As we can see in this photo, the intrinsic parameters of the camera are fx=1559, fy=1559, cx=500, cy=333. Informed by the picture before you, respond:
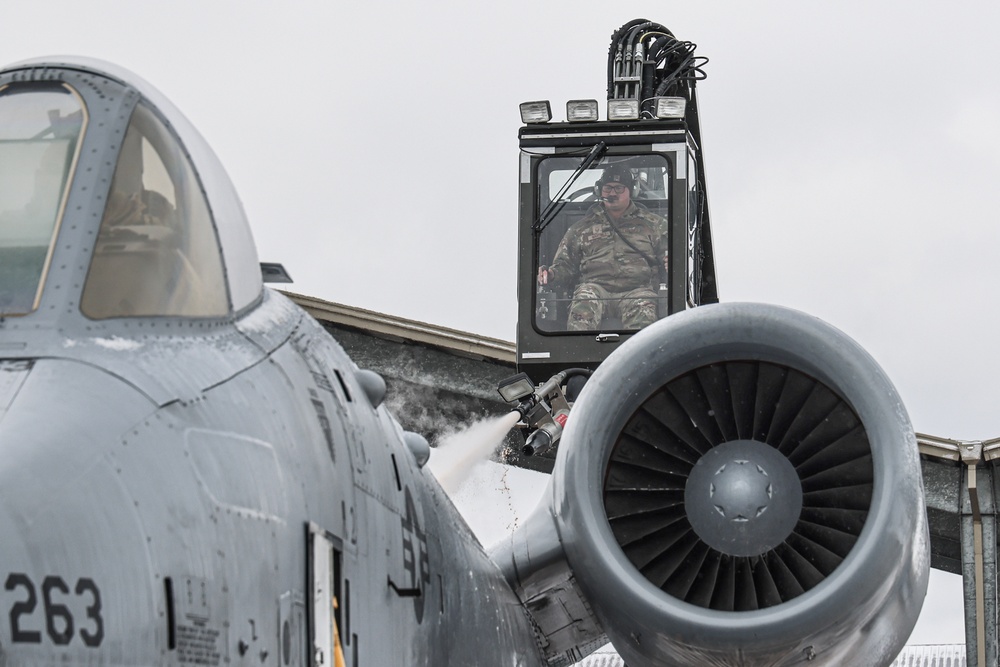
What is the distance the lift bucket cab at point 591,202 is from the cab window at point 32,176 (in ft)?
33.1

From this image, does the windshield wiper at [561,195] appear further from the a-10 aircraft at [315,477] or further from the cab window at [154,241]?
the cab window at [154,241]

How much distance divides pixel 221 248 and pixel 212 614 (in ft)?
4.18

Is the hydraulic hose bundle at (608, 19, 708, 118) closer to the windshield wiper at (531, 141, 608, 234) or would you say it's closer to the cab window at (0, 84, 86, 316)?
the windshield wiper at (531, 141, 608, 234)

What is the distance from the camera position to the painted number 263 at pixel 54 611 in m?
3.10

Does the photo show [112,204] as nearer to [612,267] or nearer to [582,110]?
[612,267]

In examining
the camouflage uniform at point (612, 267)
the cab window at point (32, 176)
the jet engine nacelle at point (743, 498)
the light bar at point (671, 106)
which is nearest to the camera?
the cab window at point (32, 176)

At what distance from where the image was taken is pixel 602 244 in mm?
14812

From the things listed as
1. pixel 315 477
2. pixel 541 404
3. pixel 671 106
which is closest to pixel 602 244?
pixel 671 106

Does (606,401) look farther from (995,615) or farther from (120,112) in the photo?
(995,615)

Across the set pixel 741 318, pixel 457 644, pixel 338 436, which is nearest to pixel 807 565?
pixel 741 318

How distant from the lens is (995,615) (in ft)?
59.6

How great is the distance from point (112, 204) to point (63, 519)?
122 centimetres

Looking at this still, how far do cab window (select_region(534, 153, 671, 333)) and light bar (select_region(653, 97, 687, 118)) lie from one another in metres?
0.48

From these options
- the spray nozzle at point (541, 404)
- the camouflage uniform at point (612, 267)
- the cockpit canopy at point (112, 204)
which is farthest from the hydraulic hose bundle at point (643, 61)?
the cockpit canopy at point (112, 204)
